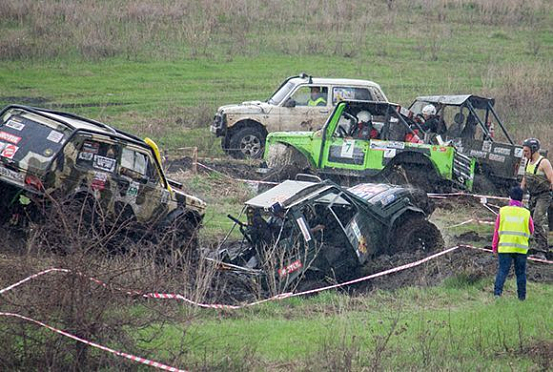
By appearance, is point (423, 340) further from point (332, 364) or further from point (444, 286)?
point (444, 286)

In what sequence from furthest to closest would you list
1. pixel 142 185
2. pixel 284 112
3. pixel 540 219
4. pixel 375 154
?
pixel 284 112 → pixel 375 154 → pixel 540 219 → pixel 142 185

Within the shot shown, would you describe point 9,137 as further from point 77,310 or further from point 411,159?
point 411,159

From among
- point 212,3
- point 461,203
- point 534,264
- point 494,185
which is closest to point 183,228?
point 534,264

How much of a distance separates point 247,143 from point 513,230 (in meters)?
11.5

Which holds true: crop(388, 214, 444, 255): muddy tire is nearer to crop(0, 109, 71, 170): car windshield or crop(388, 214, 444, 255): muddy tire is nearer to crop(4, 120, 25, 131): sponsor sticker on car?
crop(0, 109, 71, 170): car windshield

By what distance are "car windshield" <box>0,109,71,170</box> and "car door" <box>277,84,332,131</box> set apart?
32.4 feet

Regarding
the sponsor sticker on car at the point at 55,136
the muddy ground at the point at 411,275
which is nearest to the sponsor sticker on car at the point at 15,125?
the sponsor sticker on car at the point at 55,136

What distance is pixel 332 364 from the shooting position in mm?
8516

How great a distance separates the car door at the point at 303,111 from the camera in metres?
22.1

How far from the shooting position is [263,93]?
29.4m

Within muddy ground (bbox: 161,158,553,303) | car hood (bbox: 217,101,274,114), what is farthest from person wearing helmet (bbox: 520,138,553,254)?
car hood (bbox: 217,101,274,114)

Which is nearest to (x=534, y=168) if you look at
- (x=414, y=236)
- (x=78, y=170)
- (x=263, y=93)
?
(x=414, y=236)

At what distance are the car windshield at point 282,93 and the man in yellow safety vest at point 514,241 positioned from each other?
11.4 meters

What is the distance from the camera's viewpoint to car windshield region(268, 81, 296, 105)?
2241cm
